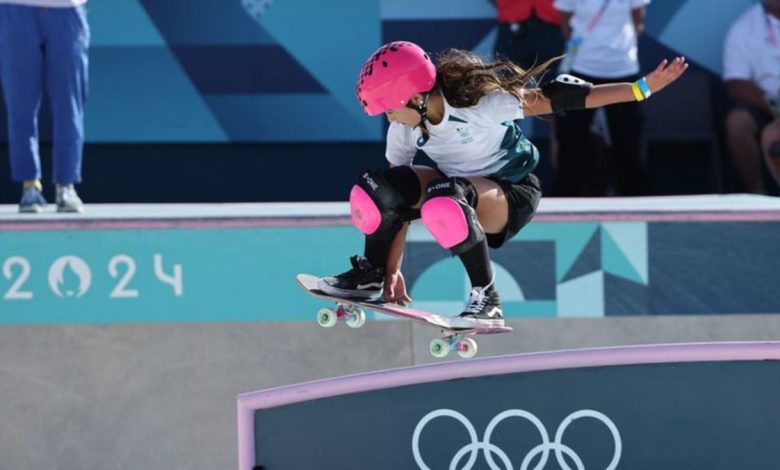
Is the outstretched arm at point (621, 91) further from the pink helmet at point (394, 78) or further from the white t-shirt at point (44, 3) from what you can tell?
the white t-shirt at point (44, 3)

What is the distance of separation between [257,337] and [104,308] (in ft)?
2.36

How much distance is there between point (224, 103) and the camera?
1048 centimetres

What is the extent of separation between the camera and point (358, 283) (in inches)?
239

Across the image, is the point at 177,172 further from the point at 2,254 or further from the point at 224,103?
the point at 2,254

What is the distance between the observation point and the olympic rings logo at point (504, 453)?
16.4ft

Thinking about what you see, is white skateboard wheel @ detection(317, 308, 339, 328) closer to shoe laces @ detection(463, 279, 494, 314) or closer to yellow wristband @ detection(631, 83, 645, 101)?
shoe laces @ detection(463, 279, 494, 314)

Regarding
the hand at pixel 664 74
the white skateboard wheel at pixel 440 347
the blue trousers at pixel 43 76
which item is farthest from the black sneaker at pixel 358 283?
the blue trousers at pixel 43 76

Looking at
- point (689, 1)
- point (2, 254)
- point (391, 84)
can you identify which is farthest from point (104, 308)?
point (689, 1)

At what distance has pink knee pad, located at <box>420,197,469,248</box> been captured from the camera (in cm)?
566

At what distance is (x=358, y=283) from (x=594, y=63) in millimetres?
3787

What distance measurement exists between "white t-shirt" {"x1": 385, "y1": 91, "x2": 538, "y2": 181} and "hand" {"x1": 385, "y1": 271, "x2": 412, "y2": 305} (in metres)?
0.43

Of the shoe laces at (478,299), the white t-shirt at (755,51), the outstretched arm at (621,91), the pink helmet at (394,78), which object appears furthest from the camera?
the white t-shirt at (755,51)

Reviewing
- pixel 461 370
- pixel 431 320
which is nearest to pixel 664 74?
pixel 431 320

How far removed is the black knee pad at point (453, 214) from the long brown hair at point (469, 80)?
0.30 meters
